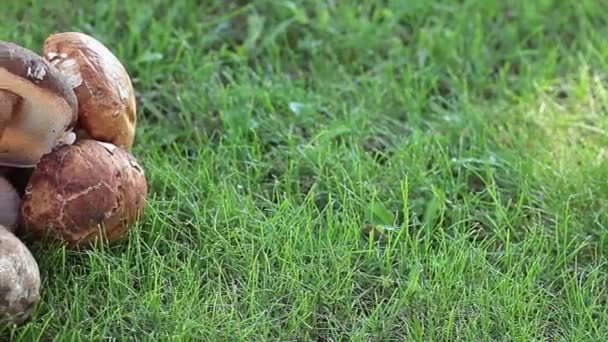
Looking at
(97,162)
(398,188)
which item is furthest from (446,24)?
(97,162)

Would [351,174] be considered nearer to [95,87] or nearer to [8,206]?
[95,87]

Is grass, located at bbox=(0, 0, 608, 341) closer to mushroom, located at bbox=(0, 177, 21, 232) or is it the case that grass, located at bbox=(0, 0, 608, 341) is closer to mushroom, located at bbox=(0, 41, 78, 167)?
mushroom, located at bbox=(0, 177, 21, 232)

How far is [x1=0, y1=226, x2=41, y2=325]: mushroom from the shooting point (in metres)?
2.03

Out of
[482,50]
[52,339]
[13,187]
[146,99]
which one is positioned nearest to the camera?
[52,339]

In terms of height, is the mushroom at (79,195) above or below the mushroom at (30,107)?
below

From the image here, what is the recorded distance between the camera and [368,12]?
3668 millimetres

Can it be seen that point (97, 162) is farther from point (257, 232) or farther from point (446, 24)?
point (446, 24)

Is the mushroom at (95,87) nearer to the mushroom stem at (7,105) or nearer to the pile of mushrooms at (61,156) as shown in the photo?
the pile of mushrooms at (61,156)

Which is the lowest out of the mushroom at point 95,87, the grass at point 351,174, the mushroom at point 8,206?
the grass at point 351,174

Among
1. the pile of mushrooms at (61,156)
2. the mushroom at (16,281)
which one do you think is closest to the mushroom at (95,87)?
the pile of mushrooms at (61,156)

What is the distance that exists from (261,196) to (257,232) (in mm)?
210

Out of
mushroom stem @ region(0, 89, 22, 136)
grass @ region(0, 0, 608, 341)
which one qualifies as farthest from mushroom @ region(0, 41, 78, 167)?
grass @ region(0, 0, 608, 341)

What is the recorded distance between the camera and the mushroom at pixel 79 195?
2.24m

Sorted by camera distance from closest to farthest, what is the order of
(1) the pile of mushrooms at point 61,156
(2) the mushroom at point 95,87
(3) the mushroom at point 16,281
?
1. (3) the mushroom at point 16,281
2. (1) the pile of mushrooms at point 61,156
3. (2) the mushroom at point 95,87
